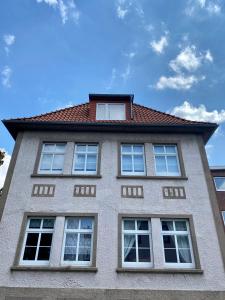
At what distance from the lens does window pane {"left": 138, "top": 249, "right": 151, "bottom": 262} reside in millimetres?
8906

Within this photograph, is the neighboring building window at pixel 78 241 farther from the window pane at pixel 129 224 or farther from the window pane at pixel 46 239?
the window pane at pixel 129 224

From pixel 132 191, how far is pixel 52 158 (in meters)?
3.56

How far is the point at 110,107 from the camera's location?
42.8ft

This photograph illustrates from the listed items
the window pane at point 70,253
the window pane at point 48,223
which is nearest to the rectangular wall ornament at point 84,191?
the window pane at point 48,223

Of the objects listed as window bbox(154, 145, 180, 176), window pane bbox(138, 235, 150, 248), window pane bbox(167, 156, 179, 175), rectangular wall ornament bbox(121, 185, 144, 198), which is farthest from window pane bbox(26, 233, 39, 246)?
window pane bbox(167, 156, 179, 175)

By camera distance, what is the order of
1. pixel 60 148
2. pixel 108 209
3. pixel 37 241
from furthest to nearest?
pixel 60 148 → pixel 108 209 → pixel 37 241

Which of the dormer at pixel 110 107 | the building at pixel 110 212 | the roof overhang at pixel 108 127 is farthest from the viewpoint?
the dormer at pixel 110 107

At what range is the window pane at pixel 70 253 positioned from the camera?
29.1 feet

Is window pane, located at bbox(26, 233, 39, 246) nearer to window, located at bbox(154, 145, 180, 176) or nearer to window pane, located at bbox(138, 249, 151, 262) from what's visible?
window pane, located at bbox(138, 249, 151, 262)

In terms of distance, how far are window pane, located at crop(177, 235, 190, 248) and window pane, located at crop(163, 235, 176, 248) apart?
203 mm

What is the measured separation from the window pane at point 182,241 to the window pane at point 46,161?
5544mm

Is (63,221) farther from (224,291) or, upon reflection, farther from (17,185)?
(224,291)

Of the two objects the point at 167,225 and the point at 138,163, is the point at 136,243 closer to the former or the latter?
the point at 167,225

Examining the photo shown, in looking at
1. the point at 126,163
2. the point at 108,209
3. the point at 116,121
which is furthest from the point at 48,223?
the point at 116,121
